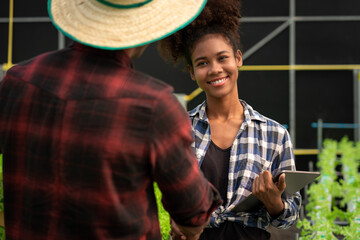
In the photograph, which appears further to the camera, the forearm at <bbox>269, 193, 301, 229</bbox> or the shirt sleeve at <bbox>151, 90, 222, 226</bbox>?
the forearm at <bbox>269, 193, 301, 229</bbox>

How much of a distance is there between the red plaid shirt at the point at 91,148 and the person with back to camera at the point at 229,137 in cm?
70

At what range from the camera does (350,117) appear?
10.1 m

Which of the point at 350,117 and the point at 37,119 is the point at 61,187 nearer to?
the point at 37,119

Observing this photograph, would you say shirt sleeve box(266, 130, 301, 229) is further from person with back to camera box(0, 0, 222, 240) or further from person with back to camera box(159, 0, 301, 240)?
person with back to camera box(0, 0, 222, 240)

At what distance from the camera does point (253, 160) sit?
7.00 ft

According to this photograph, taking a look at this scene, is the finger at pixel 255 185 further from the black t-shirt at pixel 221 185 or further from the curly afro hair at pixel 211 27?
the curly afro hair at pixel 211 27

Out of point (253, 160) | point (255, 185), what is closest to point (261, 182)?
point (255, 185)

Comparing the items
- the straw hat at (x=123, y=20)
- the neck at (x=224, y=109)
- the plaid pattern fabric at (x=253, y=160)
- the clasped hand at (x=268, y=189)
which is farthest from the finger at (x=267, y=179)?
the straw hat at (x=123, y=20)

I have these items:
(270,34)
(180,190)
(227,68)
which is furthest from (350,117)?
(180,190)

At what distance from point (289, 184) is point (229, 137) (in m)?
0.38

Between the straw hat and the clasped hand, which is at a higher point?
the straw hat

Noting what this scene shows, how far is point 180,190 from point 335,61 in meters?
9.32

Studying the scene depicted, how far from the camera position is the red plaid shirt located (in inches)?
50.4

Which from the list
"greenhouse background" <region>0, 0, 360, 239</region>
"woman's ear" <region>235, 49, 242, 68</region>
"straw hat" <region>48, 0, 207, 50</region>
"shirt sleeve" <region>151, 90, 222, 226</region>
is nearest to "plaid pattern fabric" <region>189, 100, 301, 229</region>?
"woman's ear" <region>235, 49, 242, 68</region>
